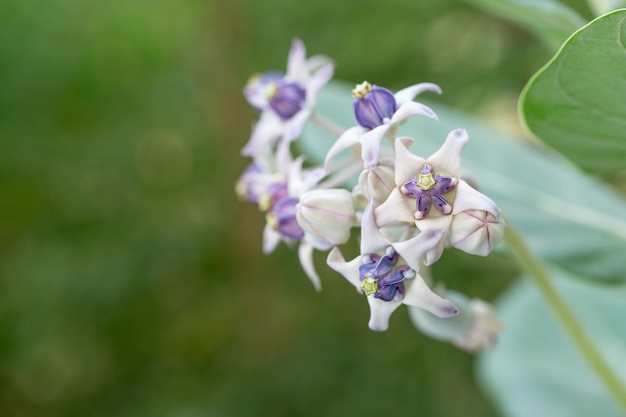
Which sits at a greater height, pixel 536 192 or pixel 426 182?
pixel 426 182

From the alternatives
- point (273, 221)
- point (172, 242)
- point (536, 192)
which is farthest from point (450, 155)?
point (172, 242)

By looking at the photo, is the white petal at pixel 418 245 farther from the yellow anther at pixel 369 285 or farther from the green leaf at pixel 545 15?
the green leaf at pixel 545 15

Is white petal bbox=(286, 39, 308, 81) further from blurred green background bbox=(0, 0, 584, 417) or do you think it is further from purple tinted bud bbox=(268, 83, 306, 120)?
blurred green background bbox=(0, 0, 584, 417)

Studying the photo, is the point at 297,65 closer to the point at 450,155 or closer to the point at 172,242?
the point at 450,155

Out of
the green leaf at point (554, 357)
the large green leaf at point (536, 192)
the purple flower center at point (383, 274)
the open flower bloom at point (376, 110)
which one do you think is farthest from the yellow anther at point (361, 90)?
the green leaf at point (554, 357)

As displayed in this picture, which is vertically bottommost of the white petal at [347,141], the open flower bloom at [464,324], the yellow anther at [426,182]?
the open flower bloom at [464,324]

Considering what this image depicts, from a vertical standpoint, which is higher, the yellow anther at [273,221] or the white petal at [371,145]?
the white petal at [371,145]
